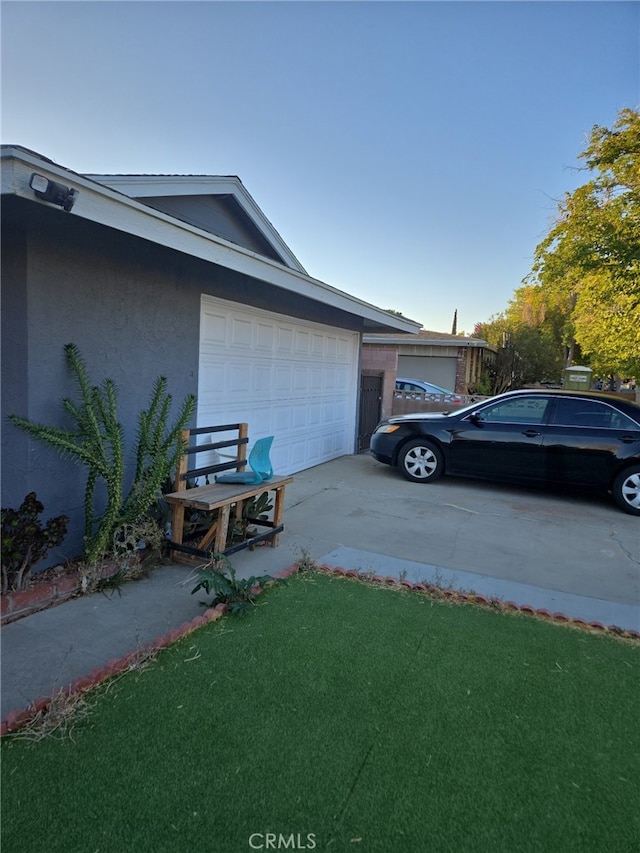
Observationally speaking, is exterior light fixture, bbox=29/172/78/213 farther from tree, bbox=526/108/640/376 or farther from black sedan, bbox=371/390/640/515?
tree, bbox=526/108/640/376

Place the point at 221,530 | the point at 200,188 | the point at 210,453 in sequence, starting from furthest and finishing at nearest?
the point at 200,188, the point at 210,453, the point at 221,530

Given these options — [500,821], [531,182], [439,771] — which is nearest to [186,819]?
[439,771]

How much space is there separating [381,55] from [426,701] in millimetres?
9129

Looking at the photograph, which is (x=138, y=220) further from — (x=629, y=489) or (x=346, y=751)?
(x=629, y=489)

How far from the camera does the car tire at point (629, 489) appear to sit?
681 cm

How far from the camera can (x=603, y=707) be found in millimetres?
2693

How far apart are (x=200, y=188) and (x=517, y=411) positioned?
17.5 feet

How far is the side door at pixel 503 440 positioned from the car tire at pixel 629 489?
0.97m

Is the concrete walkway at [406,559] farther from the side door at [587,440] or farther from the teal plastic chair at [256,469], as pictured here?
the teal plastic chair at [256,469]

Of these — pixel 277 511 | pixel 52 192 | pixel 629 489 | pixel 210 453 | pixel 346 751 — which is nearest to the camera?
pixel 346 751

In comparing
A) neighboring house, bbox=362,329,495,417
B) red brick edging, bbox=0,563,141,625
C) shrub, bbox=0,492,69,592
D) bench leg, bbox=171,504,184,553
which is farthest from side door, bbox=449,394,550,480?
neighboring house, bbox=362,329,495,417

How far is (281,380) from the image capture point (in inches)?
300

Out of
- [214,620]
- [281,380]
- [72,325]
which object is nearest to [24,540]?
[214,620]

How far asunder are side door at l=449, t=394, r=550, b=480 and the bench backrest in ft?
11.7
